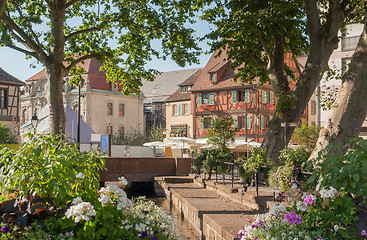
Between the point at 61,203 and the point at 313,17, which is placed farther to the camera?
the point at 313,17

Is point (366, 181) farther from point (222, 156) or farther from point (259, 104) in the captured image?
point (259, 104)

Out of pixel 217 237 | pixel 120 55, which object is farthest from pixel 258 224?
pixel 120 55

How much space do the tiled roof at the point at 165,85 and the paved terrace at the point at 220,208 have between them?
49.6 metres

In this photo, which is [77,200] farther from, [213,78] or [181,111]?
[181,111]

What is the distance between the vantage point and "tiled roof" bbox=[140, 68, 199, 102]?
66.3m

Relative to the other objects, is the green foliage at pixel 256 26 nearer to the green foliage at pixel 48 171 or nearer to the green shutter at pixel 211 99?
the green foliage at pixel 48 171

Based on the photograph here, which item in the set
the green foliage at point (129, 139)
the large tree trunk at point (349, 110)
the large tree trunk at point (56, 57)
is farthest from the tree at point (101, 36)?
the green foliage at point (129, 139)

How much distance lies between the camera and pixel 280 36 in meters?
15.5

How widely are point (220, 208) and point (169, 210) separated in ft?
19.7

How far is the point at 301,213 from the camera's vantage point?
209 inches

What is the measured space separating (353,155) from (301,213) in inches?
33.7

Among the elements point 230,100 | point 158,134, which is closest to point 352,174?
point 230,100

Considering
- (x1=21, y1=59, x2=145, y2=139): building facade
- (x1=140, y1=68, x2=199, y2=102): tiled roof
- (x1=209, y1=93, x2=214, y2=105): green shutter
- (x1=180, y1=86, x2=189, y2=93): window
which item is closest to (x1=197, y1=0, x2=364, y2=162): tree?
(x1=209, y1=93, x2=214, y2=105): green shutter

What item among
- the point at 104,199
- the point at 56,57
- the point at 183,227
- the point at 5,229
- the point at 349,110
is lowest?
the point at 183,227
